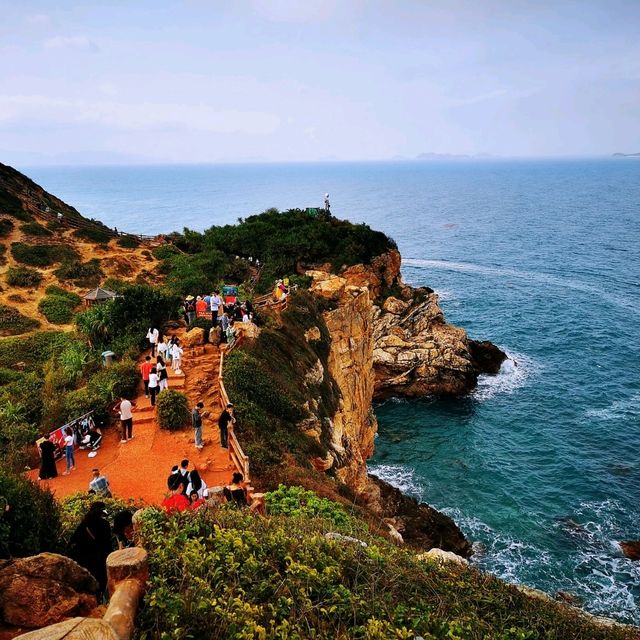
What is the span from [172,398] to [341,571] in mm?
10843

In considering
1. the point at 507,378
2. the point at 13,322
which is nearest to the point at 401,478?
the point at 507,378

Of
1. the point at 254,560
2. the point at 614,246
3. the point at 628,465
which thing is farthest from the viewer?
the point at 614,246

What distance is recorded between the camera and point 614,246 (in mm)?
89312

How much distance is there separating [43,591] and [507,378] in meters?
45.4

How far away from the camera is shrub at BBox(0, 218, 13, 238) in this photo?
131 feet

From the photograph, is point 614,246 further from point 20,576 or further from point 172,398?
point 20,576

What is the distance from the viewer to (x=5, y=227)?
134 feet

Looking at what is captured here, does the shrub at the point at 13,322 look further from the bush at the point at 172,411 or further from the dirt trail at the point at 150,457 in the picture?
the bush at the point at 172,411

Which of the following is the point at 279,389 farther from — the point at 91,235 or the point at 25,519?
the point at 91,235

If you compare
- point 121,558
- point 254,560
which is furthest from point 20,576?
point 254,560

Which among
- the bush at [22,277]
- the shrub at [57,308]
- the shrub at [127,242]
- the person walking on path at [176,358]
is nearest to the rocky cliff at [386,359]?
the person walking on path at [176,358]

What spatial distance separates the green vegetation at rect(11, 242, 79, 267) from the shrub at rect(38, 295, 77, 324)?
18.6 feet

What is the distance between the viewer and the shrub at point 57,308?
102ft

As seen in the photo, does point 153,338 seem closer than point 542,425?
Yes
